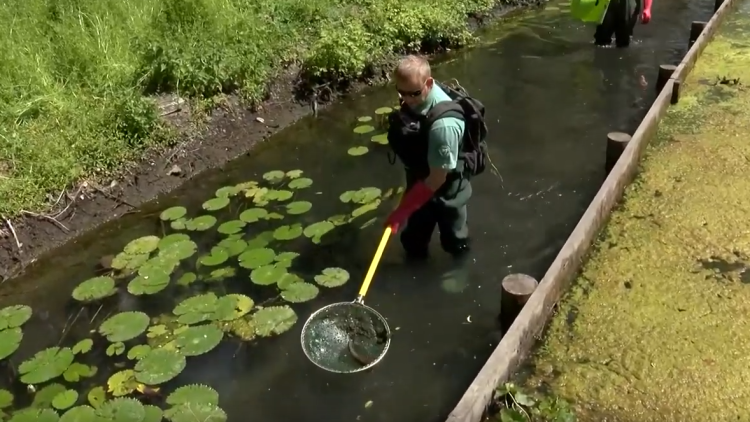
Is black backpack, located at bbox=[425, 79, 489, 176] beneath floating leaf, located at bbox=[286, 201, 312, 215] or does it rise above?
above

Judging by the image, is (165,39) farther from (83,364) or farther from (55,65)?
(83,364)

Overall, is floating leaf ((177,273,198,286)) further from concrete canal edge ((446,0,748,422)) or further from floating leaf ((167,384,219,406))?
concrete canal edge ((446,0,748,422))

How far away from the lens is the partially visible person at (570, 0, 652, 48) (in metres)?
8.98

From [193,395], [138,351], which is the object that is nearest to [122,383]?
[138,351]

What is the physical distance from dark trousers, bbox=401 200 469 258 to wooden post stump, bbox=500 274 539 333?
2.40ft

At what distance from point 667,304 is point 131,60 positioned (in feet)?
18.8

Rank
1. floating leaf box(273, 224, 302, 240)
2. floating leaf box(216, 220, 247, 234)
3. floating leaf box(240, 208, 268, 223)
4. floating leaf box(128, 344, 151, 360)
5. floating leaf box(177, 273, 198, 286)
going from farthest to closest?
floating leaf box(240, 208, 268, 223) < floating leaf box(216, 220, 247, 234) < floating leaf box(273, 224, 302, 240) < floating leaf box(177, 273, 198, 286) < floating leaf box(128, 344, 151, 360)

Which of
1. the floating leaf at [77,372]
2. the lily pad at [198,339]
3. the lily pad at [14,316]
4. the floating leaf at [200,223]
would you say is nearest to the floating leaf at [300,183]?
the floating leaf at [200,223]

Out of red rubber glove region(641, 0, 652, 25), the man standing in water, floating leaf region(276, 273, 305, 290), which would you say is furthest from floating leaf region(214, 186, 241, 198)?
red rubber glove region(641, 0, 652, 25)

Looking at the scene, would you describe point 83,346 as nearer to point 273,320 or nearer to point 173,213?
point 273,320

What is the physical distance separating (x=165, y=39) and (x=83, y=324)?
374 centimetres

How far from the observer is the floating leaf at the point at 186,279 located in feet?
16.4

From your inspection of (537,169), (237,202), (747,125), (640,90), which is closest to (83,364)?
(237,202)

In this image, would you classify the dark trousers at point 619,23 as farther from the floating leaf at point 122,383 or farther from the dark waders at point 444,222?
the floating leaf at point 122,383
